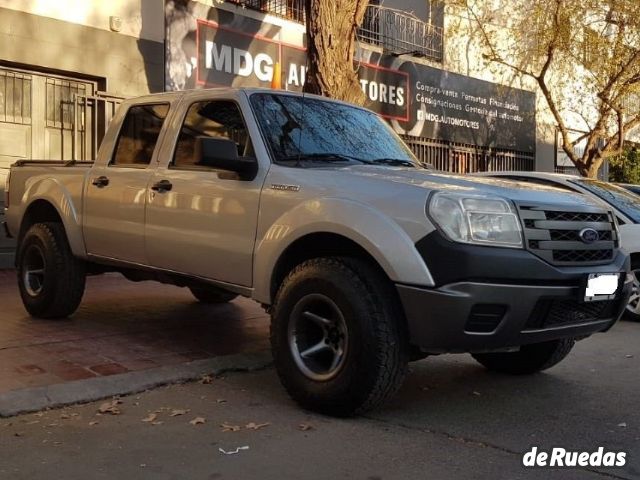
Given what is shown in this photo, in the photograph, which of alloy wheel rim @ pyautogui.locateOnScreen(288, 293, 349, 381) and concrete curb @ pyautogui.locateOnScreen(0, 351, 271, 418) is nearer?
alloy wheel rim @ pyautogui.locateOnScreen(288, 293, 349, 381)

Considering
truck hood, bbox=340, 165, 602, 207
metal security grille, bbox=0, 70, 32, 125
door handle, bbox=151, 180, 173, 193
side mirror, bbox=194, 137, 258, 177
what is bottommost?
door handle, bbox=151, 180, 173, 193

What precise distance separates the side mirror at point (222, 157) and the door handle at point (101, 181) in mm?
1609

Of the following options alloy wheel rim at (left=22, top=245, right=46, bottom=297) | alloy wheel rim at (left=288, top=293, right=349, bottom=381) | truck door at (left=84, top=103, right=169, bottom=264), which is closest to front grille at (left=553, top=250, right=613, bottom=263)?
alloy wheel rim at (left=288, top=293, right=349, bottom=381)

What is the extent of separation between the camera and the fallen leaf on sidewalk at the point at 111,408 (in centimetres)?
455

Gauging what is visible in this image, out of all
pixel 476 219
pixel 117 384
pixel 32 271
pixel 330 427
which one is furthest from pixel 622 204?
pixel 32 271

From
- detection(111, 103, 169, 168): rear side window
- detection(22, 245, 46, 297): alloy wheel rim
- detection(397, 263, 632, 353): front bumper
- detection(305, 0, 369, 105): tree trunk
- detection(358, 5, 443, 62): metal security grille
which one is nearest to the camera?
detection(397, 263, 632, 353): front bumper

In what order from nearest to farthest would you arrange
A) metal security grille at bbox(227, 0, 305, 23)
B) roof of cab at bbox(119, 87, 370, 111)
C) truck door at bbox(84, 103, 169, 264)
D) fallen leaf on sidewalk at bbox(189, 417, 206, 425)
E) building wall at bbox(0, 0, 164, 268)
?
fallen leaf on sidewalk at bbox(189, 417, 206, 425) → roof of cab at bbox(119, 87, 370, 111) → truck door at bbox(84, 103, 169, 264) → building wall at bbox(0, 0, 164, 268) → metal security grille at bbox(227, 0, 305, 23)

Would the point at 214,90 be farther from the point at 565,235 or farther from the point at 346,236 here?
the point at 565,235

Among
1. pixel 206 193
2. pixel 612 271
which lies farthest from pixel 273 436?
pixel 612 271

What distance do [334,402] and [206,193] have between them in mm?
1781

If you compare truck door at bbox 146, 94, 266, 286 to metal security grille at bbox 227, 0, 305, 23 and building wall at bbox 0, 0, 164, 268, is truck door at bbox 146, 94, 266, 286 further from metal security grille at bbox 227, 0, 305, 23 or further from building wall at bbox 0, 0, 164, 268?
metal security grille at bbox 227, 0, 305, 23

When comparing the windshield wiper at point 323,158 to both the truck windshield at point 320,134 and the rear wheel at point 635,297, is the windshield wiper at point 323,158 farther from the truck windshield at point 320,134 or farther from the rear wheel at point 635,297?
the rear wheel at point 635,297

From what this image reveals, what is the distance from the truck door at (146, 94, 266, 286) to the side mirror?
0.09 m

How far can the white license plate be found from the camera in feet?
14.1
